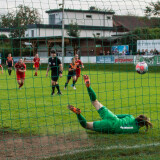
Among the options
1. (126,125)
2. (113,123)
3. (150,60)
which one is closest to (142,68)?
(150,60)

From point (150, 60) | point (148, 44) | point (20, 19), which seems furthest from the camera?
point (150, 60)

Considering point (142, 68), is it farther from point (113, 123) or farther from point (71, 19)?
point (71, 19)

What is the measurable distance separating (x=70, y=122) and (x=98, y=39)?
2149mm

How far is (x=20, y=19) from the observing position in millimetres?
5711

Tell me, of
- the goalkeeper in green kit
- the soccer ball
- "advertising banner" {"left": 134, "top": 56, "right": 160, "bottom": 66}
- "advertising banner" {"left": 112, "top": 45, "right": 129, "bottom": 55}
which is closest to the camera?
the goalkeeper in green kit

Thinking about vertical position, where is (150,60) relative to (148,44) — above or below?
below

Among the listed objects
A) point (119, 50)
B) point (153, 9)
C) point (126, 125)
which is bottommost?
point (126, 125)

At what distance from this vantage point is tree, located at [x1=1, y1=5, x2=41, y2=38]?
5580 millimetres

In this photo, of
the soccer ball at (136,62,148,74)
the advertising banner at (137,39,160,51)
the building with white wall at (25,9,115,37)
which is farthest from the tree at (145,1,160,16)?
the soccer ball at (136,62,148,74)

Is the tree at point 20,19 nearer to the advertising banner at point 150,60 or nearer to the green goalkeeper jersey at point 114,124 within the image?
the green goalkeeper jersey at point 114,124

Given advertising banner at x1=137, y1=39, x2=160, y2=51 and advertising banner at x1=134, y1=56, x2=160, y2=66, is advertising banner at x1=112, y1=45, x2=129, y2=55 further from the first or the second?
advertising banner at x1=134, y1=56, x2=160, y2=66

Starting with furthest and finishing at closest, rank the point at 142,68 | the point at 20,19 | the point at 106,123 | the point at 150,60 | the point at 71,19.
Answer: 1. the point at 150,60
2. the point at 142,68
3. the point at 106,123
4. the point at 71,19
5. the point at 20,19

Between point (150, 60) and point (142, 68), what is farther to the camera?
point (150, 60)

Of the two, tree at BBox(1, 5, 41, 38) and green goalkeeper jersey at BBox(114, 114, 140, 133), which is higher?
tree at BBox(1, 5, 41, 38)
